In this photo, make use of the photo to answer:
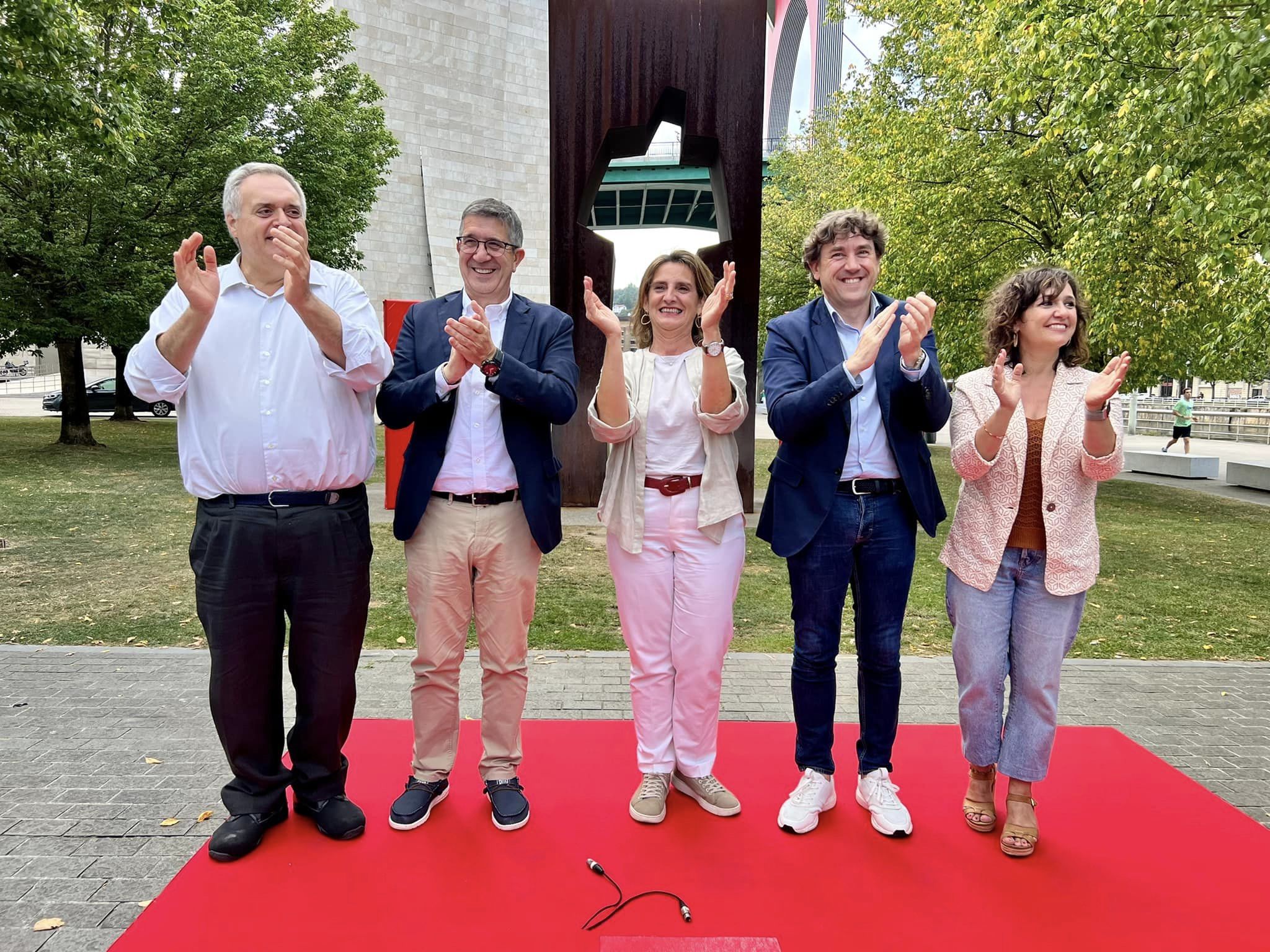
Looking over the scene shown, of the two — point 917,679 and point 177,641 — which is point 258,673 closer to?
point 177,641

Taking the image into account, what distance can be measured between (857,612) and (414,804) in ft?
6.02

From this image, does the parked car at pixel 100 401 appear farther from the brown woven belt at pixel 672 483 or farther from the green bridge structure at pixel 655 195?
the brown woven belt at pixel 672 483

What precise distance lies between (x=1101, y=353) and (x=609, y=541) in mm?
11417

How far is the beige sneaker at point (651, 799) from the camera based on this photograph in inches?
124

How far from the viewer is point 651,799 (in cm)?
318

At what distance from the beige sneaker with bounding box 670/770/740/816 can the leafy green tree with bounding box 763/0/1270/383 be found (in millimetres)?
5880

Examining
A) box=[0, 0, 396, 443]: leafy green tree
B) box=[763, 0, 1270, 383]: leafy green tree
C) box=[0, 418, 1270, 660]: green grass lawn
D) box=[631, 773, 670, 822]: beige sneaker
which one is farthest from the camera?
box=[0, 0, 396, 443]: leafy green tree

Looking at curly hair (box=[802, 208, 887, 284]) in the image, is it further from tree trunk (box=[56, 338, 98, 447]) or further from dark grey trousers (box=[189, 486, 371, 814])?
tree trunk (box=[56, 338, 98, 447])

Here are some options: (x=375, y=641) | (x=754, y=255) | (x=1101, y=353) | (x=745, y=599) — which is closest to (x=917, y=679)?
(x=745, y=599)

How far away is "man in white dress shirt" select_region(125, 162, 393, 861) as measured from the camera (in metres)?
2.74

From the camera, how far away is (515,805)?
10.2 feet

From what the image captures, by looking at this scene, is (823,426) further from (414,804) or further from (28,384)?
(28,384)

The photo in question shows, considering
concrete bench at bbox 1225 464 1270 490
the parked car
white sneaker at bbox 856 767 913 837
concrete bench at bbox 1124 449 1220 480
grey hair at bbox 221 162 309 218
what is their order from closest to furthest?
grey hair at bbox 221 162 309 218 < white sneaker at bbox 856 767 913 837 < concrete bench at bbox 1225 464 1270 490 < concrete bench at bbox 1124 449 1220 480 < the parked car

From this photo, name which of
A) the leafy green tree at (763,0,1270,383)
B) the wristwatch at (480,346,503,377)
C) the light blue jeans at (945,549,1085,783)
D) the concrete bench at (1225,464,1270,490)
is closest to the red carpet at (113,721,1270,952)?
the light blue jeans at (945,549,1085,783)
